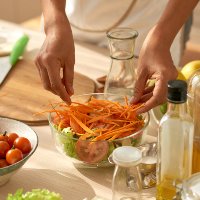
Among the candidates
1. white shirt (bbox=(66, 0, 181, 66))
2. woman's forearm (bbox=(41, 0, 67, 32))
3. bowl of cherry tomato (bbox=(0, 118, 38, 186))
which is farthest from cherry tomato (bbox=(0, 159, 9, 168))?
white shirt (bbox=(66, 0, 181, 66))

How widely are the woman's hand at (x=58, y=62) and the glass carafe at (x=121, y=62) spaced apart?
12cm

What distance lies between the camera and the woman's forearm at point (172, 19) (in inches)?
54.4

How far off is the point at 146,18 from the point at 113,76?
53cm

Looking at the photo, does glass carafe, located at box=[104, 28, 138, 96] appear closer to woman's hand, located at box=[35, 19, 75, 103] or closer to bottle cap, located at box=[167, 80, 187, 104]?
woman's hand, located at box=[35, 19, 75, 103]

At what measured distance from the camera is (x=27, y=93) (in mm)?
1645

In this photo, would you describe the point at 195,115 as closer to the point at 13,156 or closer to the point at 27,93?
the point at 13,156

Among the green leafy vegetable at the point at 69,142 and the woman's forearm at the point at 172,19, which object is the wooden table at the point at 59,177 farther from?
the woman's forearm at the point at 172,19

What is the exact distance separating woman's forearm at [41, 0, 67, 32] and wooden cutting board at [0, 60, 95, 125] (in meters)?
0.22

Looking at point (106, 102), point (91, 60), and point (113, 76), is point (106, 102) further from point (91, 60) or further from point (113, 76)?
point (91, 60)

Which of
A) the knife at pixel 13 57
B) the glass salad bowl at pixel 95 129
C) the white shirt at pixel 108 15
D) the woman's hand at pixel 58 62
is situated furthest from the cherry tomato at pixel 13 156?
the white shirt at pixel 108 15

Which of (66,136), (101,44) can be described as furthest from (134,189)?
(101,44)

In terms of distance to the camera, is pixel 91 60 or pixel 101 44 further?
pixel 101 44

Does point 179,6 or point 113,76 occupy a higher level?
point 179,6

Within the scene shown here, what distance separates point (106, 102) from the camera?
1.35 m
